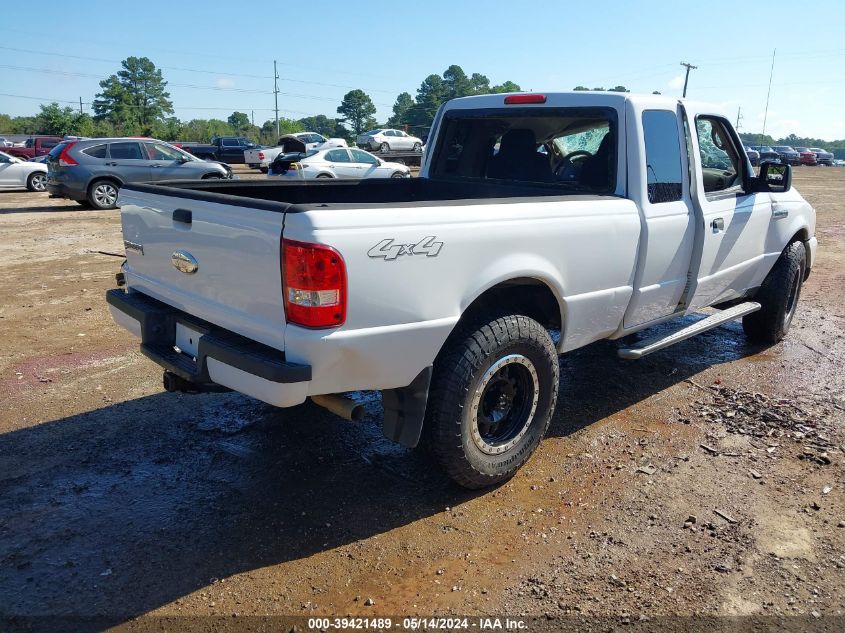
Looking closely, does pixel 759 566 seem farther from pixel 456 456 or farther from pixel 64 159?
pixel 64 159

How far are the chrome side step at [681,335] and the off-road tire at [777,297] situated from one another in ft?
1.39

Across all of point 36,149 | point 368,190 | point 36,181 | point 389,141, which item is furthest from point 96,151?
point 389,141

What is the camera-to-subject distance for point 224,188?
4523mm

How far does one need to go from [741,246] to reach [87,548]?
476 centimetres

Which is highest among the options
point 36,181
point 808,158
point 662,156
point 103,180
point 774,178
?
point 808,158

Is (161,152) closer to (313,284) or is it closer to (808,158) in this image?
(313,284)

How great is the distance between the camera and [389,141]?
43.5 m

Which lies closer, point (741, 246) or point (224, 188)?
point (224, 188)

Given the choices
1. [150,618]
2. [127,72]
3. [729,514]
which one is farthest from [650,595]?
[127,72]

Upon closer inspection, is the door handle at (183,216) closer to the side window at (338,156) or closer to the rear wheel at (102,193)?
the rear wheel at (102,193)

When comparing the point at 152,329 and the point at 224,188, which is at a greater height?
the point at 224,188

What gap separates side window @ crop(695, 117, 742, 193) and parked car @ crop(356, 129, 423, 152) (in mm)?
38362

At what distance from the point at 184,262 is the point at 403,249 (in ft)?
3.92

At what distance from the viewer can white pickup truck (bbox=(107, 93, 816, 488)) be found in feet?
9.35
